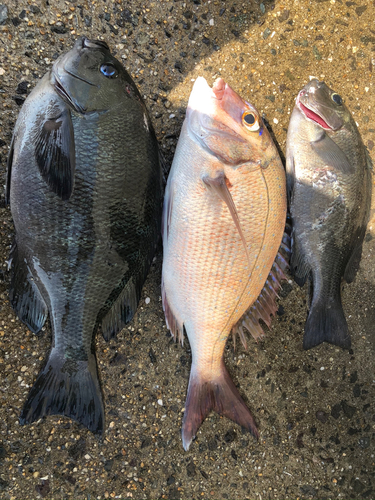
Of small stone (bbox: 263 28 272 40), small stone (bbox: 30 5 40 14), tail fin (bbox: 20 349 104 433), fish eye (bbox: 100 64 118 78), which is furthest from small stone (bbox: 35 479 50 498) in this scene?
small stone (bbox: 263 28 272 40)

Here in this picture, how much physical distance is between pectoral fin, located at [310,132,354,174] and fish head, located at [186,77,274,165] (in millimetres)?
454

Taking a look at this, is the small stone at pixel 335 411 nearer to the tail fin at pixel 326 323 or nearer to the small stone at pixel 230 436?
the tail fin at pixel 326 323

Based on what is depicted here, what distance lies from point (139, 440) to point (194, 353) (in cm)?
59

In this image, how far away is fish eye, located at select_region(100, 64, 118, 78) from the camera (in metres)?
1.52

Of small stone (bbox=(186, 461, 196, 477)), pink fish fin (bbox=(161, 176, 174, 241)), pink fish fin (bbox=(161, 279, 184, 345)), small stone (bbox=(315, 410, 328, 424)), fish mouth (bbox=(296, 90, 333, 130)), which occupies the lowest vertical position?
small stone (bbox=(186, 461, 196, 477))

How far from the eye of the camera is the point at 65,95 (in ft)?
4.77

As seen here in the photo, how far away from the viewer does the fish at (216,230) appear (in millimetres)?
1646

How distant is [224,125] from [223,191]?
0.36 m

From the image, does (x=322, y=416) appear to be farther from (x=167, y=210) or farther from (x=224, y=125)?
(x=224, y=125)

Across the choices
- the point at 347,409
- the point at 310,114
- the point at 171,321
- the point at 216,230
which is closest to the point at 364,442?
the point at 347,409

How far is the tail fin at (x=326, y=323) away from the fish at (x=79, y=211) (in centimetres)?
107

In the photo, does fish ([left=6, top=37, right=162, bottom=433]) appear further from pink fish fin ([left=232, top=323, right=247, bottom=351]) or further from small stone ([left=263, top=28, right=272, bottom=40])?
small stone ([left=263, top=28, right=272, bottom=40])

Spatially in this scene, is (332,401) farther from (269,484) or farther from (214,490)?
(214,490)

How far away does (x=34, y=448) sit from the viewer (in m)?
1.76
